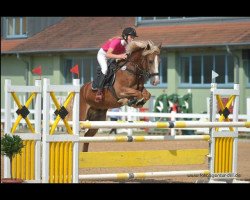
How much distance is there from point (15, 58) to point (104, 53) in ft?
62.3

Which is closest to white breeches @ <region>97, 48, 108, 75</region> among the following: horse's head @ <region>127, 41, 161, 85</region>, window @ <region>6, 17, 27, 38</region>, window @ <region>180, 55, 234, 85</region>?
horse's head @ <region>127, 41, 161, 85</region>

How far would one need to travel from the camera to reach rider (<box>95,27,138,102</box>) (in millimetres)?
10805

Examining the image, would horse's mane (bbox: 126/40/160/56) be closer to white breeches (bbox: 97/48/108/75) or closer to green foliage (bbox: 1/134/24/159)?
white breeches (bbox: 97/48/108/75)

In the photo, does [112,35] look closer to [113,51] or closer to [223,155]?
[113,51]

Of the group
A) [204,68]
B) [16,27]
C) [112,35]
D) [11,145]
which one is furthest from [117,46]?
[16,27]

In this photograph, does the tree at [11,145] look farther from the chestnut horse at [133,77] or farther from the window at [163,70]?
the window at [163,70]

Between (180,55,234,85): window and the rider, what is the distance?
1165 cm

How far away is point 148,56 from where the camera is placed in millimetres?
10688

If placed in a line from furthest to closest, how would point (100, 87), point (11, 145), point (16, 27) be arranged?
1. point (16, 27)
2. point (100, 87)
3. point (11, 145)

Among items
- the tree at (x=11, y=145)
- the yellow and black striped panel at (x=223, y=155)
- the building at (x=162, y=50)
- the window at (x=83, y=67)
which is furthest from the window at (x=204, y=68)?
the tree at (x=11, y=145)

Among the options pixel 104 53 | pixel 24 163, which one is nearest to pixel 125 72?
pixel 104 53

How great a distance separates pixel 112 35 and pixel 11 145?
63.8 feet

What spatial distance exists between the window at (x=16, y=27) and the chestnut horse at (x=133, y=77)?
780 inches
